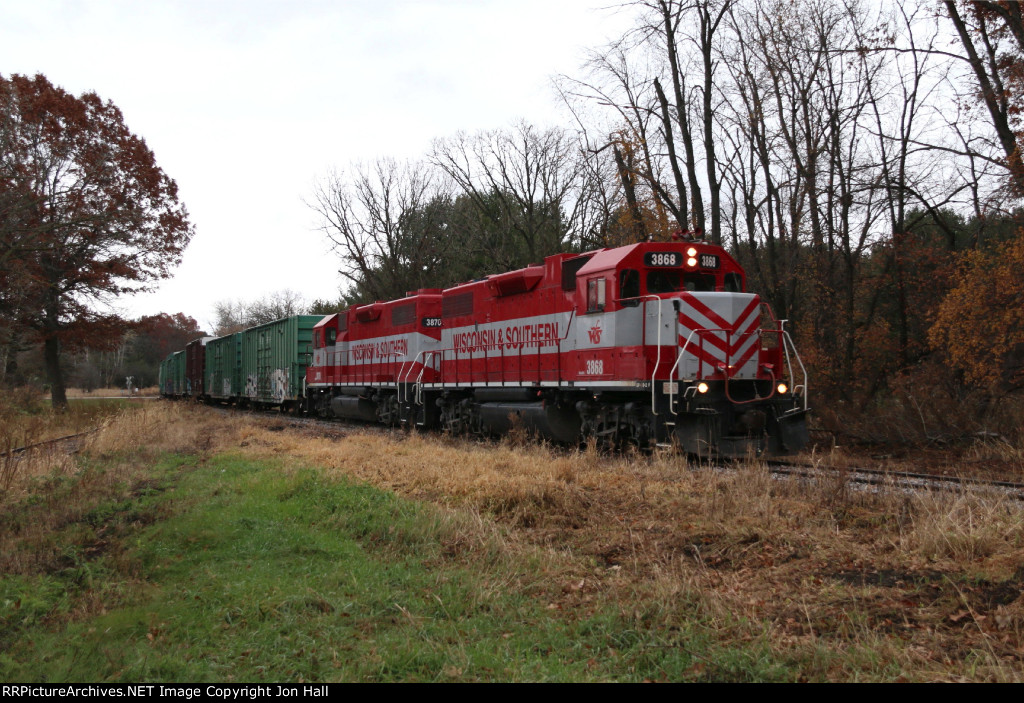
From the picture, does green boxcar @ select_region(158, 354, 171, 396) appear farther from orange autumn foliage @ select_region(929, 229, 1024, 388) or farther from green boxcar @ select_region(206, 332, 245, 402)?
orange autumn foliage @ select_region(929, 229, 1024, 388)

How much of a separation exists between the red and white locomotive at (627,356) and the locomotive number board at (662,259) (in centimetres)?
2

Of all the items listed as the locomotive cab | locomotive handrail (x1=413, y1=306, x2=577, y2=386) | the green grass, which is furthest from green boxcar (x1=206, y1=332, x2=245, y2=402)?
the green grass

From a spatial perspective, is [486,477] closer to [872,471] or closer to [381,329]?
[872,471]

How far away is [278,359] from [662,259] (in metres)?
22.3

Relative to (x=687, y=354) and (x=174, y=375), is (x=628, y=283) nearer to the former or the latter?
(x=687, y=354)

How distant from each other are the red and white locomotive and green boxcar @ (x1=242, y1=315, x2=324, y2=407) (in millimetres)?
11738

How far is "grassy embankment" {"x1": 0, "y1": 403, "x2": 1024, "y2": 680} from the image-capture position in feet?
15.1

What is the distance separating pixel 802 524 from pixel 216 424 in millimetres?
20427

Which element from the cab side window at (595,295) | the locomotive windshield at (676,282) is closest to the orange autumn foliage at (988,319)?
the locomotive windshield at (676,282)

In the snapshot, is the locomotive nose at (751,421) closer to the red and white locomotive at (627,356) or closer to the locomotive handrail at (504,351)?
the red and white locomotive at (627,356)

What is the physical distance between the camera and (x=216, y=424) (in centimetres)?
2409

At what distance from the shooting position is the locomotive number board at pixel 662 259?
13.4m

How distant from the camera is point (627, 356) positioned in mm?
13141
